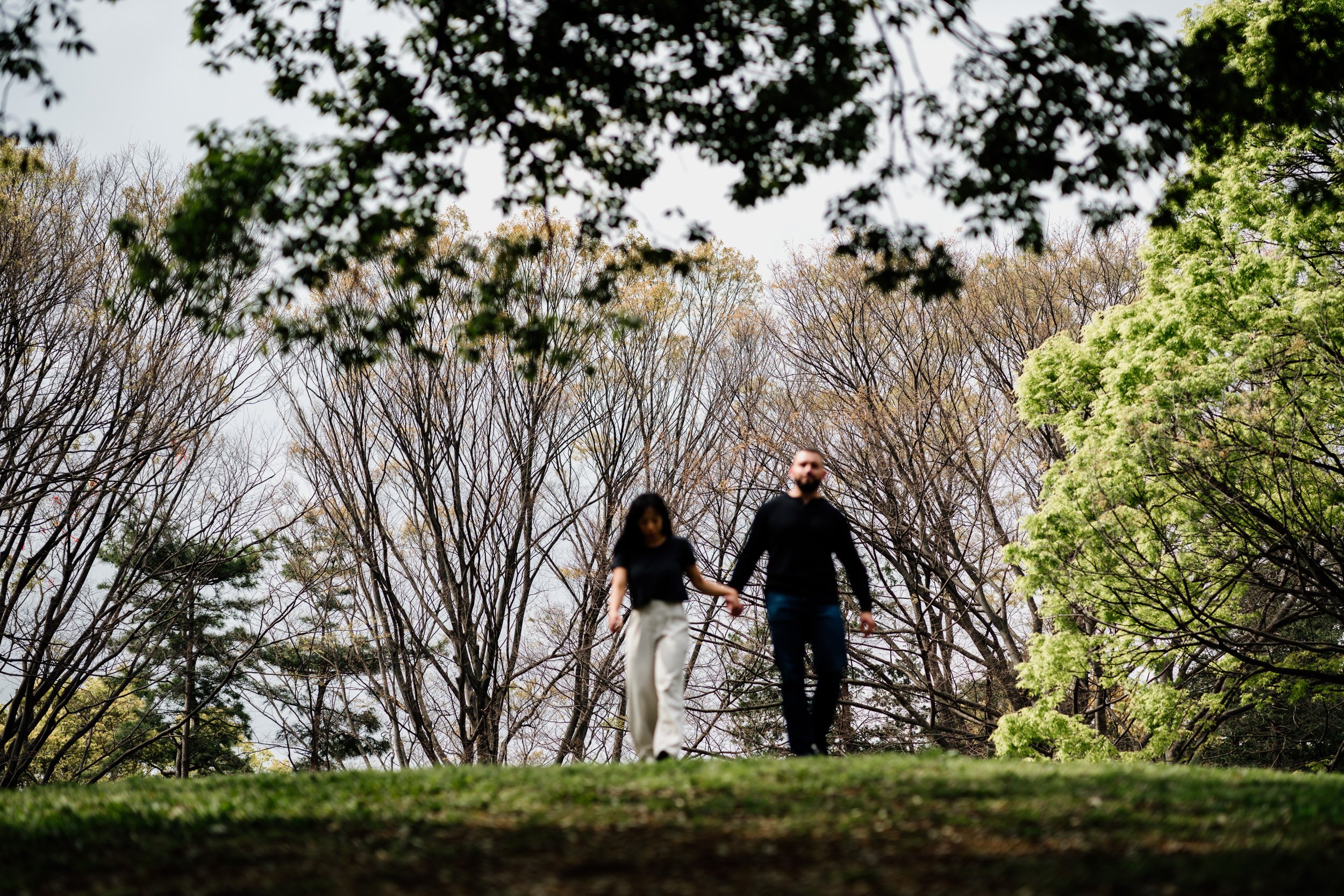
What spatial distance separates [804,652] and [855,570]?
689 mm

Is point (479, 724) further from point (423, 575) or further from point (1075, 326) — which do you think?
point (1075, 326)

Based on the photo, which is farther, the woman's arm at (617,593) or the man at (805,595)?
the man at (805,595)

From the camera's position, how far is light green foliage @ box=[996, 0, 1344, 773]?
12.2 meters

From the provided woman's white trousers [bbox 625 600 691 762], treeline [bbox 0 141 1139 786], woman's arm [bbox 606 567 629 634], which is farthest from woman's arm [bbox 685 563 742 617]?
treeline [bbox 0 141 1139 786]

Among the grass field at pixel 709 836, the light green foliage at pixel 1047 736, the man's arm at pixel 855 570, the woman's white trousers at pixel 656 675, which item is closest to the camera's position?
the grass field at pixel 709 836

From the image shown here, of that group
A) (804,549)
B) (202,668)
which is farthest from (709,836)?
(202,668)

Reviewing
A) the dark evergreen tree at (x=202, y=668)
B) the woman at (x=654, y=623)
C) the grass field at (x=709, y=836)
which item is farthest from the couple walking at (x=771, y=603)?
the dark evergreen tree at (x=202, y=668)

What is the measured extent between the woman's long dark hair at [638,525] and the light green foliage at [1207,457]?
8177mm

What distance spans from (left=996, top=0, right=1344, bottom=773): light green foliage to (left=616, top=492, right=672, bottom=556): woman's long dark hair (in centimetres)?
818

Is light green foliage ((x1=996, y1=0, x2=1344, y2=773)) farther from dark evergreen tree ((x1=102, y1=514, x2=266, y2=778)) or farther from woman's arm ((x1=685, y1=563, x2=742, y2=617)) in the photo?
dark evergreen tree ((x1=102, y1=514, x2=266, y2=778))

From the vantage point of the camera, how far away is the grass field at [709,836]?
10.9 feet

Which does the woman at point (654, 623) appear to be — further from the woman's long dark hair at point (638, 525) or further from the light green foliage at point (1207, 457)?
the light green foliage at point (1207, 457)

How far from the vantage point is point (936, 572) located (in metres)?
18.8

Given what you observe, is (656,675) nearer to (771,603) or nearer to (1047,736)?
(771,603)
